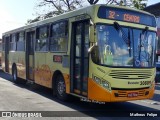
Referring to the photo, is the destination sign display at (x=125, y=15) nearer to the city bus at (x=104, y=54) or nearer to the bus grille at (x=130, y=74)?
the city bus at (x=104, y=54)

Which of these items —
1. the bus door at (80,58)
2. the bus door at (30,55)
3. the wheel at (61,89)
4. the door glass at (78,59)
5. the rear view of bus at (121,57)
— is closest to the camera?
the rear view of bus at (121,57)

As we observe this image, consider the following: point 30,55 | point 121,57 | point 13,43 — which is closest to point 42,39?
point 30,55

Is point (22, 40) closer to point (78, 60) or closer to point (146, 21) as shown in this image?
point (78, 60)

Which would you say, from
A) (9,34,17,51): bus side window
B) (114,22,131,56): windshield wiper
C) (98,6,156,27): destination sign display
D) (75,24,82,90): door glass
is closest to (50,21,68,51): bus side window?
(75,24,82,90): door glass

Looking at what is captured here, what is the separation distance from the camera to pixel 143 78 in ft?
32.0

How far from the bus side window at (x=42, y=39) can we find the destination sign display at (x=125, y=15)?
411 centimetres

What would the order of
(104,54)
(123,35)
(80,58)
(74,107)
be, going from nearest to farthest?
(104,54) < (123,35) < (80,58) < (74,107)

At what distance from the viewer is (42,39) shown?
13.5 meters

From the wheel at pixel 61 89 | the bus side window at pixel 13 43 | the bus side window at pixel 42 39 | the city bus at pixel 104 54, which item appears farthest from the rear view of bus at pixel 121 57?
the bus side window at pixel 13 43

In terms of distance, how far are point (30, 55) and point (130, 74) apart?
23.2 ft

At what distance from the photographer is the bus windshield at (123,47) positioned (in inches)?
363

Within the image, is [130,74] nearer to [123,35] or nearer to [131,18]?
[123,35]

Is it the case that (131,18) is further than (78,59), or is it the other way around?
(78,59)

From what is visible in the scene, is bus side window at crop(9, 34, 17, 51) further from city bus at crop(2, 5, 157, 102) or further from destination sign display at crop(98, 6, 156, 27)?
destination sign display at crop(98, 6, 156, 27)
